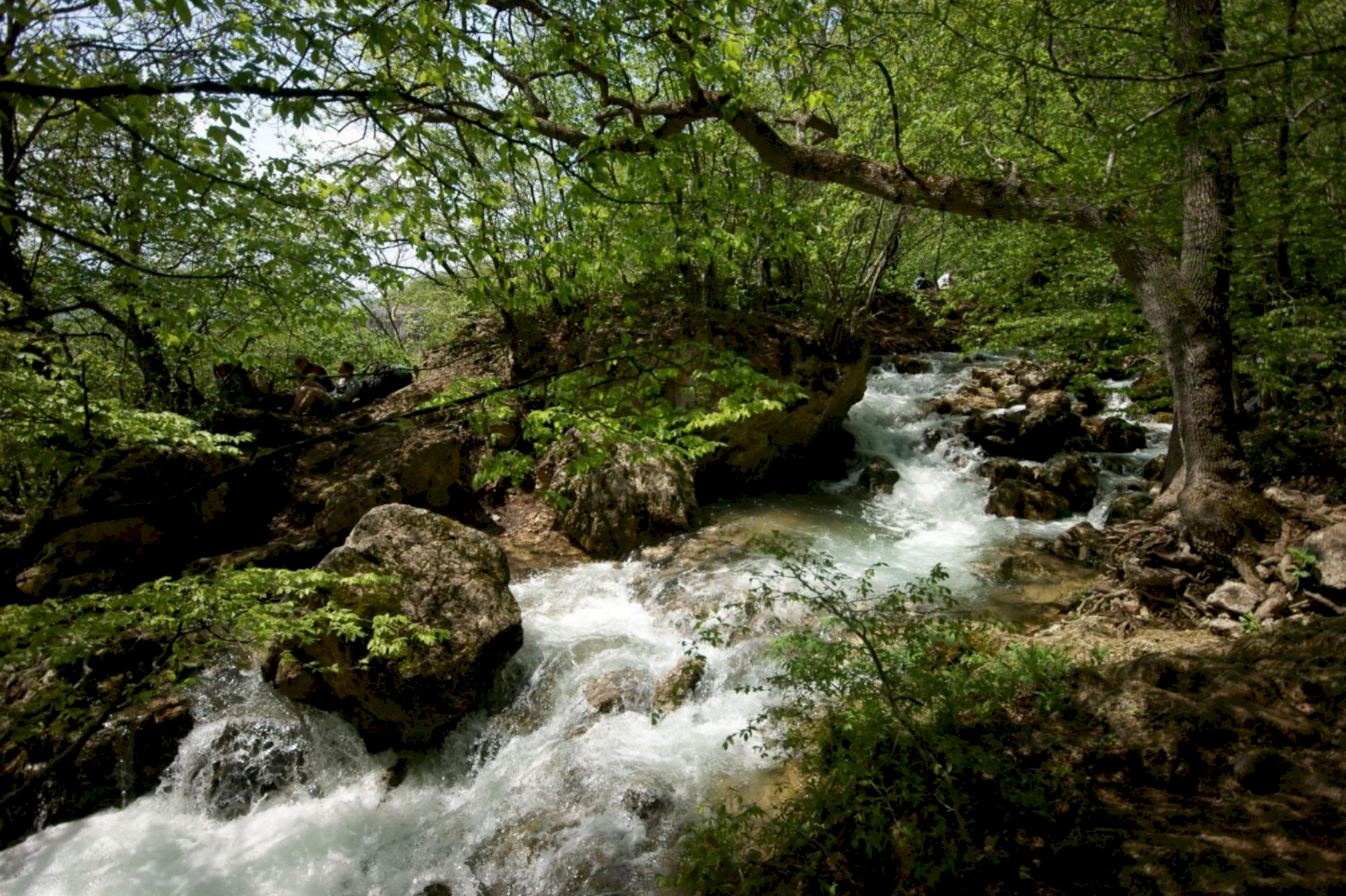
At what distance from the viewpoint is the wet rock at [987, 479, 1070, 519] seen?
9570mm

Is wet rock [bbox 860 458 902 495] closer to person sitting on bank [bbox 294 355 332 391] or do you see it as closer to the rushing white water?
the rushing white water

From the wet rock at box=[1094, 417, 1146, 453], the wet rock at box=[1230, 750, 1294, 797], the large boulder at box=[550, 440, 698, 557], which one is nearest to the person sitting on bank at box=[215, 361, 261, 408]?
the large boulder at box=[550, 440, 698, 557]

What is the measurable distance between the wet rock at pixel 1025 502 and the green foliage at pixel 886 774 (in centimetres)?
544

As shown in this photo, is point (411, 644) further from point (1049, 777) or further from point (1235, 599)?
point (1235, 599)

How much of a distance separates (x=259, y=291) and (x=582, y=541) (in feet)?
19.0

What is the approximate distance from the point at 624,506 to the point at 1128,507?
7102mm

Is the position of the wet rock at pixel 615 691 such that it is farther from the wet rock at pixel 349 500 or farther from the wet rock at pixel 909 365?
the wet rock at pixel 909 365

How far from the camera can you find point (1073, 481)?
9906 mm

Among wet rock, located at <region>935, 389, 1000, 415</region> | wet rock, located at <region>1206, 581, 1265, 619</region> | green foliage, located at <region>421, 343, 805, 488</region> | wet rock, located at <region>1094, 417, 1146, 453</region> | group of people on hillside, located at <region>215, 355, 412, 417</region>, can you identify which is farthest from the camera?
wet rock, located at <region>935, 389, 1000, 415</region>

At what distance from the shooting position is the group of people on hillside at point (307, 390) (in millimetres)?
9492

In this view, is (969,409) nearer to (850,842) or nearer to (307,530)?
(850,842)

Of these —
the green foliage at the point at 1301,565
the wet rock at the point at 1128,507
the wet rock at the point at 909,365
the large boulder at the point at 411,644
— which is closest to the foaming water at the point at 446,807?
the large boulder at the point at 411,644

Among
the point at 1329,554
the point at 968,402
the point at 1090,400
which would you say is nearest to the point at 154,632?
the point at 1329,554

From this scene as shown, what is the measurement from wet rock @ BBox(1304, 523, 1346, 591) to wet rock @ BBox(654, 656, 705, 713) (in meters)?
5.35
